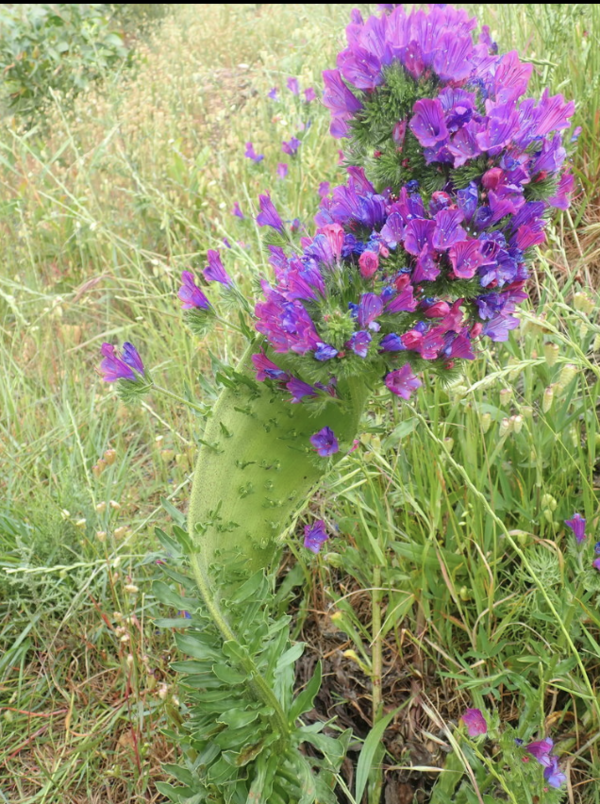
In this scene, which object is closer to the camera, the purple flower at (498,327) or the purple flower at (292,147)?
the purple flower at (498,327)

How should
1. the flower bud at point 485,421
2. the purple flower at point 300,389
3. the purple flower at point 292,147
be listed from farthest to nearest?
1. the purple flower at point 292,147
2. the flower bud at point 485,421
3. the purple flower at point 300,389

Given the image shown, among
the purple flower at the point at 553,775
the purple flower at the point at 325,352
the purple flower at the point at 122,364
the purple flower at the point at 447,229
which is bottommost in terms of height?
the purple flower at the point at 553,775

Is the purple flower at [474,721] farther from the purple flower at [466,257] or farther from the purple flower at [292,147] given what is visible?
the purple flower at [292,147]

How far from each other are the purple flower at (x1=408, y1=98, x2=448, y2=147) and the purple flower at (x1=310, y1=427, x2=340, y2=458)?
52cm

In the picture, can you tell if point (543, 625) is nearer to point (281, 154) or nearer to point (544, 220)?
point (544, 220)

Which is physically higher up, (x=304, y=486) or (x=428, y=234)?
(x=428, y=234)

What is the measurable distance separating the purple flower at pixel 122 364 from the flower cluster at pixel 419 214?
307 millimetres

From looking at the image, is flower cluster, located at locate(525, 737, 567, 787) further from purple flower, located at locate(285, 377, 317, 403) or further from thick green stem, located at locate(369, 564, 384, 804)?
purple flower, located at locate(285, 377, 317, 403)

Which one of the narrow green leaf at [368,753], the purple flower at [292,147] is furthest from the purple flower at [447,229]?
the purple flower at [292,147]

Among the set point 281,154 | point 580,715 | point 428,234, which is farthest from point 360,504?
point 281,154

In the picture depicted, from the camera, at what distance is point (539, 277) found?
2.48 metres

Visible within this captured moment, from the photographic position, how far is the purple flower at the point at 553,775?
1324mm

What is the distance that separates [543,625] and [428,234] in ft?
3.54

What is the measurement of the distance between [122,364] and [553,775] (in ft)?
3.93
